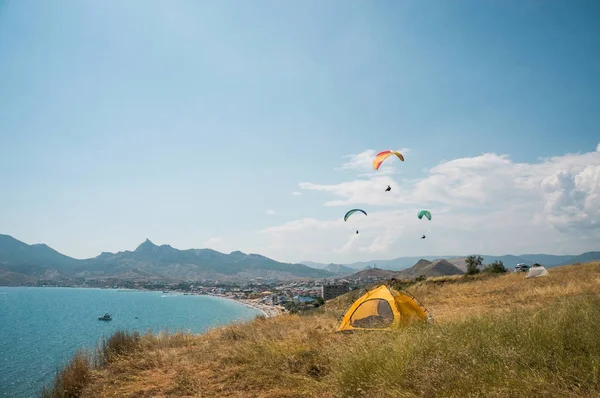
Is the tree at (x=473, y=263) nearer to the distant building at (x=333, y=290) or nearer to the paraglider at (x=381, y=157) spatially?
the paraglider at (x=381, y=157)

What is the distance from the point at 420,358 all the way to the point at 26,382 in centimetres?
4285

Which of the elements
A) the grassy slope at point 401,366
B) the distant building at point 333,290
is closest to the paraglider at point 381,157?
the grassy slope at point 401,366

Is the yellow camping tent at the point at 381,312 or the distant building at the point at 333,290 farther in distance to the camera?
the distant building at the point at 333,290

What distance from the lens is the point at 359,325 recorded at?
12164 mm

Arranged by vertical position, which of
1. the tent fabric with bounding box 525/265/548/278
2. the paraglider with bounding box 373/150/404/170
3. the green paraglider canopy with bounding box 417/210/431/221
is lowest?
the tent fabric with bounding box 525/265/548/278

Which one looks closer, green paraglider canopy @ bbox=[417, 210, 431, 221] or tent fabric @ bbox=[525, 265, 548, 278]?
green paraglider canopy @ bbox=[417, 210, 431, 221]

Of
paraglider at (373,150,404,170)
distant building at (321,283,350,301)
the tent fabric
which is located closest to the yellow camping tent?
paraglider at (373,150,404,170)

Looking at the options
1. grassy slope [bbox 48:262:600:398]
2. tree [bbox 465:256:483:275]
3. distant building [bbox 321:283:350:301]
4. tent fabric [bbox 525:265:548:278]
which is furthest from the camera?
distant building [bbox 321:283:350:301]

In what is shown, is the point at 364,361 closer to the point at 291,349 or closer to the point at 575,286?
the point at 291,349

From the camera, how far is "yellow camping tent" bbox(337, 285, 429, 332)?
11812mm

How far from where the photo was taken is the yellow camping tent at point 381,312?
38.8ft

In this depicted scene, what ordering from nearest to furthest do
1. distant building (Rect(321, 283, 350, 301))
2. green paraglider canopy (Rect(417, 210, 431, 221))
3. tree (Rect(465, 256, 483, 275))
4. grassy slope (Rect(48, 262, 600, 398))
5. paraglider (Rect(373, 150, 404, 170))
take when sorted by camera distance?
grassy slope (Rect(48, 262, 600, 398))
paraglider (Rect(373, 150, 404, 170))
green paraglider canopy (Rect(417, 210, 431, 221))
tree (Rect(465, 256, 483, 275))
distant building (Rect(321, 283, 350, 301))

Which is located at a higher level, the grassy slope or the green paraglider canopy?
the green paraglider canopy

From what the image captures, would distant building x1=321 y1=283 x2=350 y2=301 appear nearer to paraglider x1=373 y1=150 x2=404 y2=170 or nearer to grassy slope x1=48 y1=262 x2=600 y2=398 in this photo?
paraglider x1=373 y1=150 x2=404 y2=170
